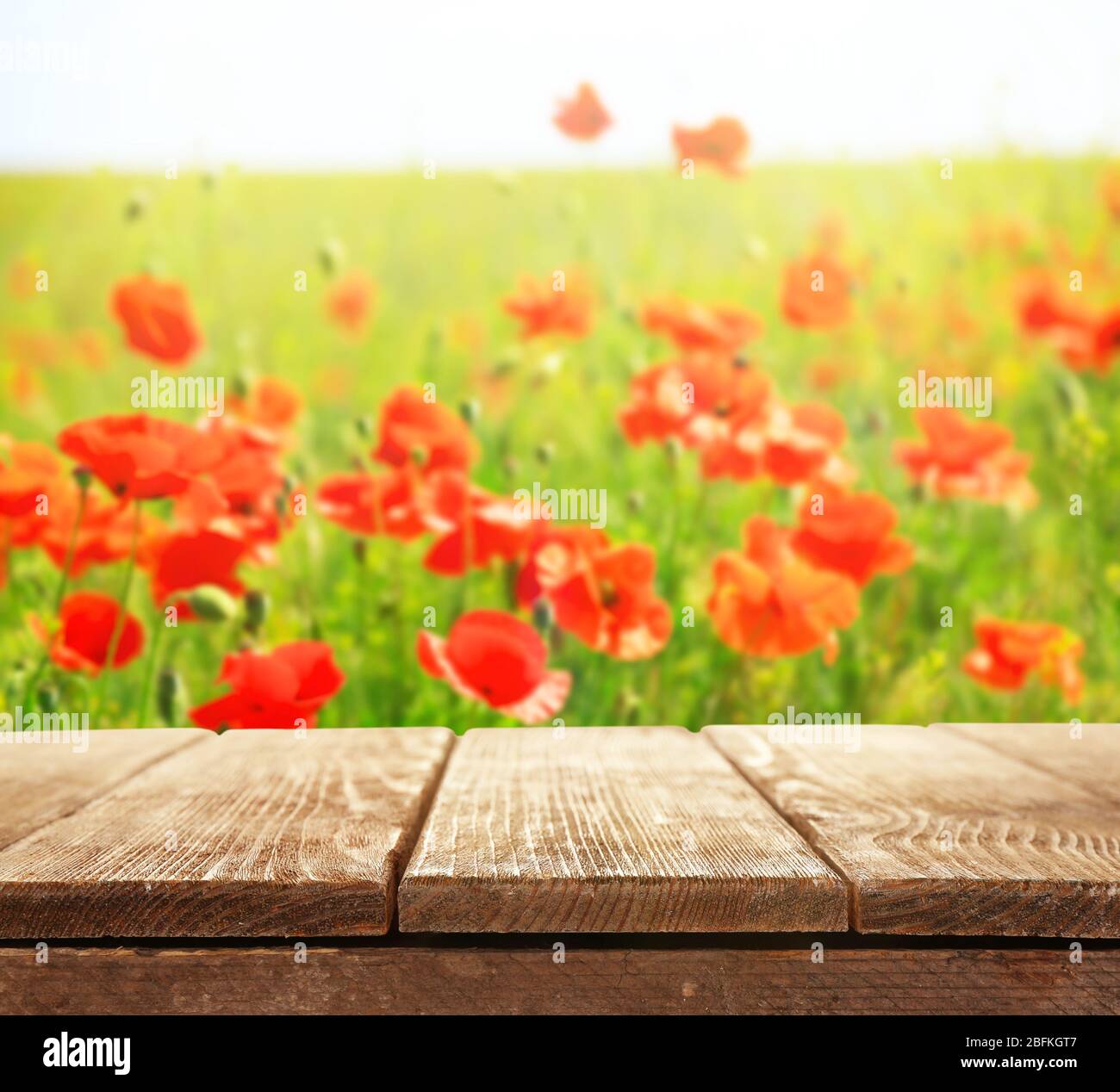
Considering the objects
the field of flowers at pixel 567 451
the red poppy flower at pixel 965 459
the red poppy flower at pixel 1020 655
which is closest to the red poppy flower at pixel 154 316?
the field of flowers at pixel 567 451

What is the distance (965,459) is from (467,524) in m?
0.65

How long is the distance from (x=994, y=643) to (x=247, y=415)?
3.14ft

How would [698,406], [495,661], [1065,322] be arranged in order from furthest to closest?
[1065,322], [698,406], [495,661]

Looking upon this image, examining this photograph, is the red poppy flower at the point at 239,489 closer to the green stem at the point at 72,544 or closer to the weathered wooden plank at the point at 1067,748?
the green stem at the point at 72,544

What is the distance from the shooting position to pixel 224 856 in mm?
759

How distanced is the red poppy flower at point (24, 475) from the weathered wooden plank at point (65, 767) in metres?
0.24

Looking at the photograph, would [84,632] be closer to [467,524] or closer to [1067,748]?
[467,524]

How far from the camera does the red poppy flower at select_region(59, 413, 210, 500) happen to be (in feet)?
3.73

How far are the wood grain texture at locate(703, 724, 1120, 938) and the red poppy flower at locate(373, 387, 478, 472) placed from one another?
47 centimetres

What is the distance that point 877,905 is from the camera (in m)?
0.71

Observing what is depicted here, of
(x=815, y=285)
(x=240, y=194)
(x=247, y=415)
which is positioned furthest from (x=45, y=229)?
(x=815, y=285)

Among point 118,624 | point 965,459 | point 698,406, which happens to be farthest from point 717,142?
point 118,624

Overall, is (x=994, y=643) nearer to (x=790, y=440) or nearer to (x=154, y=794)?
(x=790, y=440)

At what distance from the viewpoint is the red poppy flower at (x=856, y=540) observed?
140 cm
